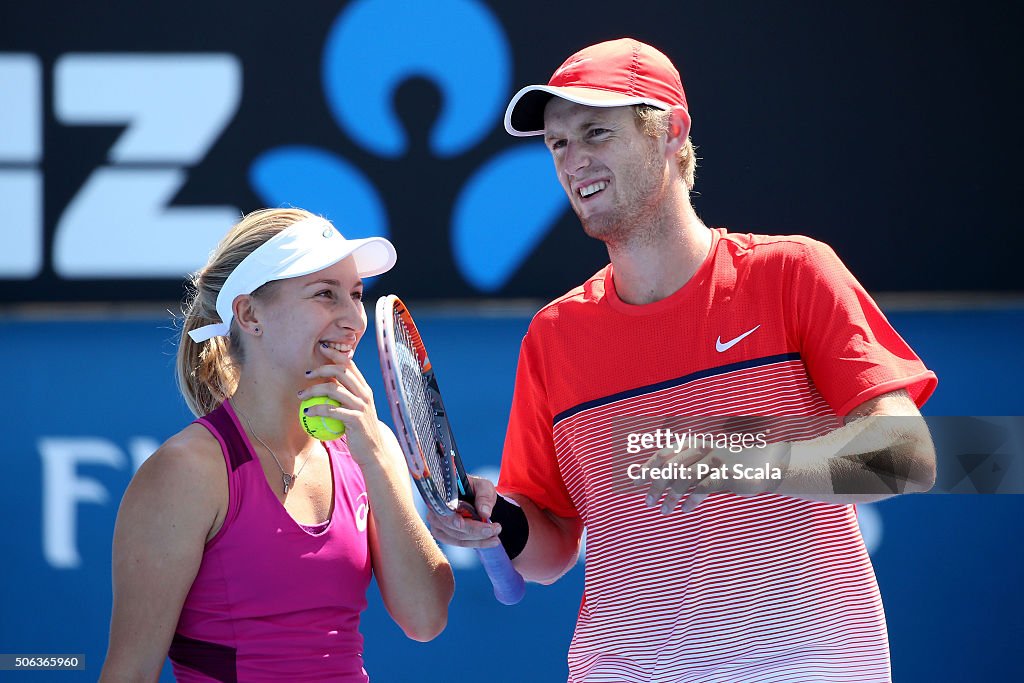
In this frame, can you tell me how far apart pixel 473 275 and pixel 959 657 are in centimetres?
206

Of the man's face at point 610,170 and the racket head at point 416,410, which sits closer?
the racket head at point 416,410

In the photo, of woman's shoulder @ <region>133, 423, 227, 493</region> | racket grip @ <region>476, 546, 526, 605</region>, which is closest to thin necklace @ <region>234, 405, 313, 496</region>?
woman's shoulder @ <region>133, 423, 227, 493</region>

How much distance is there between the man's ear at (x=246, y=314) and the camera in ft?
9.80

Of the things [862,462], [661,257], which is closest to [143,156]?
[661,257]

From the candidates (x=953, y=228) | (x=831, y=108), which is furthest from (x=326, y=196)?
(x=953, y=228)

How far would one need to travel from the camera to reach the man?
2693 millimetres

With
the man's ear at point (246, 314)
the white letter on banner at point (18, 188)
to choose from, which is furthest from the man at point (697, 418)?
the white letter on banner at point (18, 188)

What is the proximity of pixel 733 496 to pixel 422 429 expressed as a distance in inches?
26.0

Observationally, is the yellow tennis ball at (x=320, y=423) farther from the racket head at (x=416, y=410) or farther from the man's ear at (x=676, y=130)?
the man's ear at (x=676, y=130)

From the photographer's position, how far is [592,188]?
299 cm

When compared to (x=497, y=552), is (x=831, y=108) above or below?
above

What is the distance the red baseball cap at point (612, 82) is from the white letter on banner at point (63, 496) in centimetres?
220

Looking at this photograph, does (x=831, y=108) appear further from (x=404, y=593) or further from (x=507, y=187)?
(x=404, y=593)

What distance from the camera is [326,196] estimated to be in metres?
4.60
